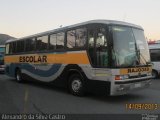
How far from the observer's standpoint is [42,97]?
1206 centimetres

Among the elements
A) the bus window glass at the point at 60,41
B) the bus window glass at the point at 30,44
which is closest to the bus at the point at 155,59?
the bus window glass at the point at 30,44

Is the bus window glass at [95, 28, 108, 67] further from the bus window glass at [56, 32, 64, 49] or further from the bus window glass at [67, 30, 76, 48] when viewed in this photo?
the bus window glass at [56, 32, 64, 49]

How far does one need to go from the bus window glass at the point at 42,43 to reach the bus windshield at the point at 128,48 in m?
5.17

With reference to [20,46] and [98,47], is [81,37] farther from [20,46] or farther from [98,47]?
[20,46]

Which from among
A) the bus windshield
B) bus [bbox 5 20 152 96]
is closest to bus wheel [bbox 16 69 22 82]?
bus [bbox 5 20 152 96]

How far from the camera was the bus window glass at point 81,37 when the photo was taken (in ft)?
38.2

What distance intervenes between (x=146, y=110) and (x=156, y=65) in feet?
42.1

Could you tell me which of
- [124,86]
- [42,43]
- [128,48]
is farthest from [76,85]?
[42,43]

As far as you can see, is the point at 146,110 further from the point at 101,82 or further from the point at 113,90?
the point at 101,82

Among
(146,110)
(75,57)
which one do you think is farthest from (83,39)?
(146,110)

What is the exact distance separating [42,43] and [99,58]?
18.2ft

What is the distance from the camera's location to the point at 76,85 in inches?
474

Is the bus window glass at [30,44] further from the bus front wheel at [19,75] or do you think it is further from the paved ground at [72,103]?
the paved ground at [72,103]

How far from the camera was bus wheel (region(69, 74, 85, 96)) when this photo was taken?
38.5 ft
